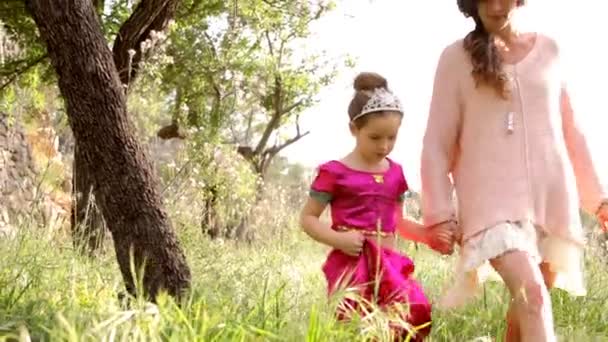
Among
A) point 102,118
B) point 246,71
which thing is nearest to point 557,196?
point 102,118

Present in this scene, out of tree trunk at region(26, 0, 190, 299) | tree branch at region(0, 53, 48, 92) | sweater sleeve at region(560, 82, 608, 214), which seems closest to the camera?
sweater sleeve at region(560, 82, 608, 214)

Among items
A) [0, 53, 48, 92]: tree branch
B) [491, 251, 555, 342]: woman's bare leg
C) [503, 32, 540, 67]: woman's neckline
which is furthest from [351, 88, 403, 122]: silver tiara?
[0, 53, 48, 92]: tree branch

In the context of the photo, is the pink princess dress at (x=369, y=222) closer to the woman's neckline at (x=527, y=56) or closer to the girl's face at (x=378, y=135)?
the girl's face at (x=378, y=135)

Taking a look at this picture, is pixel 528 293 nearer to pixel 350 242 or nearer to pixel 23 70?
pixel 350 242

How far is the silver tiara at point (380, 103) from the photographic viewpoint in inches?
157

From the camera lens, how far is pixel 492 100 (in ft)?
12.9

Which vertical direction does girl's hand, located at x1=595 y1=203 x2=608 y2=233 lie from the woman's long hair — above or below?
below

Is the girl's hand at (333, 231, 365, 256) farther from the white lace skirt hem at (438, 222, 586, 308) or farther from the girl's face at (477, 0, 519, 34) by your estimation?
the girl's face at (477, 0, 519, 34)

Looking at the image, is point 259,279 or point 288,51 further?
point 288,51

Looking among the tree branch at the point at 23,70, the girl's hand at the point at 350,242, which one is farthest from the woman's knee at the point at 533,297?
the tree branch at the point at 23,70

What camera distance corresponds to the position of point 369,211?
4.00m

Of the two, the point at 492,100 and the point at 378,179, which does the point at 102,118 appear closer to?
the point at 378,179

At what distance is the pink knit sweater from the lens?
3.86 metres

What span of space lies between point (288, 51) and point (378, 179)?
1647 centimetres
